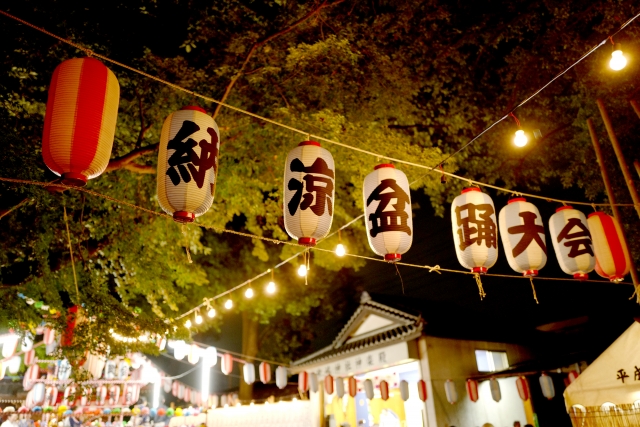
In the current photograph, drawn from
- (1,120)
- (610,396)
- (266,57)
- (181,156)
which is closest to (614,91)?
(610,396)

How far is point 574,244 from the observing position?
7707mm

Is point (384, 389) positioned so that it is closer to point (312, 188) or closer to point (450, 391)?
point (450, 391)

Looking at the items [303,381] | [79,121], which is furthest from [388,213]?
[303,381]

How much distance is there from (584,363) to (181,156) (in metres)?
12.2

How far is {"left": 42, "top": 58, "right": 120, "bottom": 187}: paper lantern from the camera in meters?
4.39

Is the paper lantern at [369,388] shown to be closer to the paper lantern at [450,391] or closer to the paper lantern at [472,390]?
the paper lantern at [450,391]

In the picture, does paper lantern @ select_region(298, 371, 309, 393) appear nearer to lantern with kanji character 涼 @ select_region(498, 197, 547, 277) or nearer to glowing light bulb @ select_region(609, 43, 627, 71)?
lantern with kanji character 涼 @ select_region(498, 197, 547, 277)

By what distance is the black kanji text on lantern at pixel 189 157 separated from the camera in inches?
201

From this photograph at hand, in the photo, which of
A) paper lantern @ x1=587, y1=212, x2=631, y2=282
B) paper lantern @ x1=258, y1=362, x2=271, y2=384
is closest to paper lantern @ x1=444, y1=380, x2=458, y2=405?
paper lantern @ x1=587, y1=212, x2=631, y2=282

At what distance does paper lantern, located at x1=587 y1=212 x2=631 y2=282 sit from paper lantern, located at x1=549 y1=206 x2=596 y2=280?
0.36 metres

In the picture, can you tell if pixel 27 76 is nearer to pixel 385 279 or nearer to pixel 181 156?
pixel 181 156

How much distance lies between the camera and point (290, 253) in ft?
50.1

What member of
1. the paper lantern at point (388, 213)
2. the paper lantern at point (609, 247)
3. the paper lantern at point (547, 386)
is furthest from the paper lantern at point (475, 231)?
the paper lantern at point (547, 386)

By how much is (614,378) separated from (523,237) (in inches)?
103
